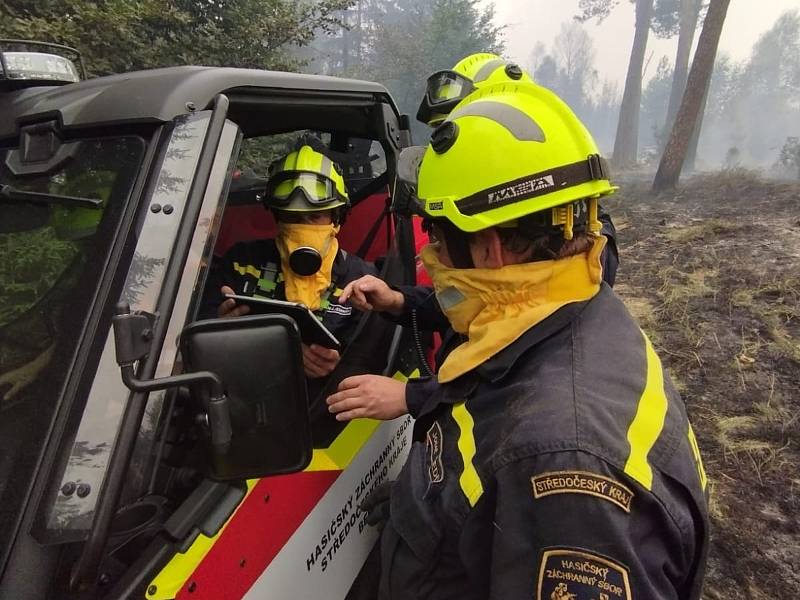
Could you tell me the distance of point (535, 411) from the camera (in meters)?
1.01

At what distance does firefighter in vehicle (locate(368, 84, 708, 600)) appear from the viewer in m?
0.91

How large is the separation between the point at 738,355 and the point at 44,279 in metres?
5.55

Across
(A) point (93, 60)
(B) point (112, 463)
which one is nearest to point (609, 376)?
(B) point (112, 463)

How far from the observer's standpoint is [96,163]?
1.28m

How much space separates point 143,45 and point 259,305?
6.15 metres

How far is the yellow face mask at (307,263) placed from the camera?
7.14 feet

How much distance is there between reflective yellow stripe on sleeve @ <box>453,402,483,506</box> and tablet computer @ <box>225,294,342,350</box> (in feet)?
1.19

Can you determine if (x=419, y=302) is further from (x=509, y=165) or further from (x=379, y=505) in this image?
(x=509, y=165)

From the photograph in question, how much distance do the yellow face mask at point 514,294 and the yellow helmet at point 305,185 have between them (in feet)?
3.84

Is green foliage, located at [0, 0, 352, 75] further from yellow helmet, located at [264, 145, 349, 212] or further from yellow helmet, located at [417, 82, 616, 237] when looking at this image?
yellow helmet, located at [417, 82, 616, 237]

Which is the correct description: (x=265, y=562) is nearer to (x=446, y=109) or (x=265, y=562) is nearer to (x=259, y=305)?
(x=259, y=305)

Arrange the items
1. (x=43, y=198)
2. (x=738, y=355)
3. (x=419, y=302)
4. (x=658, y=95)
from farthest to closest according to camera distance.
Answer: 1. (x=658, y=95)
2. (x=738, y=355)
3. (x=419, y=302)
4. (x=43, y=198)

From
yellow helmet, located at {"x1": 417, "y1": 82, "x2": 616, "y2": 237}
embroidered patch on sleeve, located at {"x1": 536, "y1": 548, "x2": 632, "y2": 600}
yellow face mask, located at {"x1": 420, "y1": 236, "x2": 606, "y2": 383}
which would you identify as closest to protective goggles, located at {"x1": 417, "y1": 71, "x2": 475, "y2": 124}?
yellow helmet, located at {"x1": 417, "y1": 82, "x2": 616, "y2": 237}

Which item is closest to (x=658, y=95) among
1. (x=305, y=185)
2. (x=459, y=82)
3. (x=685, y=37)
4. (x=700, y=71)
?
(x=685, y=37)
